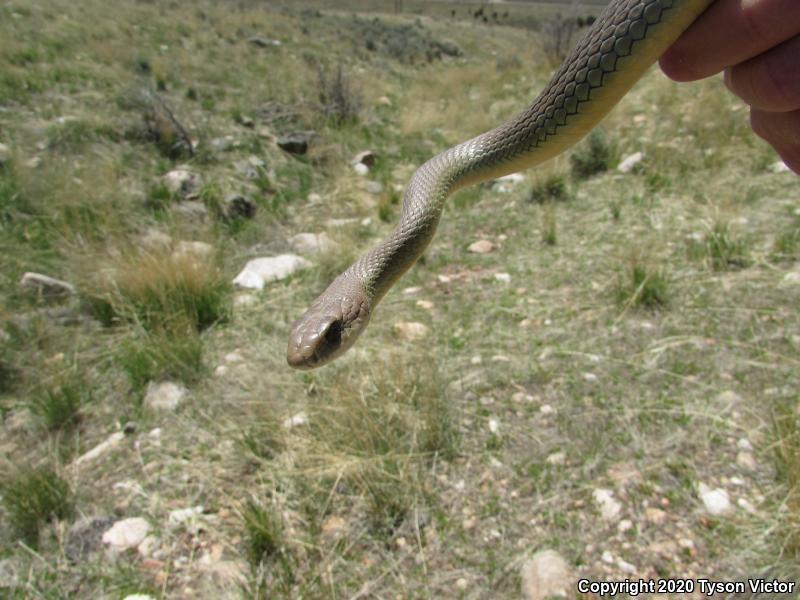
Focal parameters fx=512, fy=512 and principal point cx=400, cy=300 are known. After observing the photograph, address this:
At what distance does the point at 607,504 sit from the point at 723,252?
2.43 meters

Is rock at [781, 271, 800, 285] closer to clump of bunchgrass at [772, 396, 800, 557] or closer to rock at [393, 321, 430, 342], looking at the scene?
clump of bunchgrass at [772, 396, 800, 557]

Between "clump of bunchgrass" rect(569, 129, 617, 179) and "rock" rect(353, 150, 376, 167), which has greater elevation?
"clump of bunchgrass" rect(569, 129, 617, 179)

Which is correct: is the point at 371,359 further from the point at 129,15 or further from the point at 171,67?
the point at 129,15

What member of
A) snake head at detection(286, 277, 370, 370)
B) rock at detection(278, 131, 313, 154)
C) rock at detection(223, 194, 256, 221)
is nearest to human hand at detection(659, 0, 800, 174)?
snake head at detection(286, 277, 370, 370)

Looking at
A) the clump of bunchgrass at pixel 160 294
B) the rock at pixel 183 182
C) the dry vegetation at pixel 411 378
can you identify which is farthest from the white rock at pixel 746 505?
the rock at pixel 183 182

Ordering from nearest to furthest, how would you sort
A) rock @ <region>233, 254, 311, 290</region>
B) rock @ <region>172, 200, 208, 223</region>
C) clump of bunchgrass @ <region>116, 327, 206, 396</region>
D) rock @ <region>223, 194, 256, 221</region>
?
clump of bunchgrass @ <region>116, 327, 206, 396</region>, rock @ <region>233, 254, 311, 290</region>, rock @ <region>172, 200, 208, 223</region>, rock @ <region>223, 194, 256, 221</region>

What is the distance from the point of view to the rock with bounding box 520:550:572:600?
6.98 feet

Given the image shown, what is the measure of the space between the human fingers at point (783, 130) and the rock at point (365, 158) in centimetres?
628

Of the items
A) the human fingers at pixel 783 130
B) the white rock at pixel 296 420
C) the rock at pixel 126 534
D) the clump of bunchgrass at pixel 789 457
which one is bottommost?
the rock at pixel 126 534

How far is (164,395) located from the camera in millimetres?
3395

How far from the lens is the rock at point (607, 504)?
2.41m

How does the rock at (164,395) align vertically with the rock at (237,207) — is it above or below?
below

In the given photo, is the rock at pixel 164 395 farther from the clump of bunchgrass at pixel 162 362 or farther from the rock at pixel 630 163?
the rock at pixel 630 163

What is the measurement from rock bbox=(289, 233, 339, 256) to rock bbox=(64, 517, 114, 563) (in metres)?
2.89
